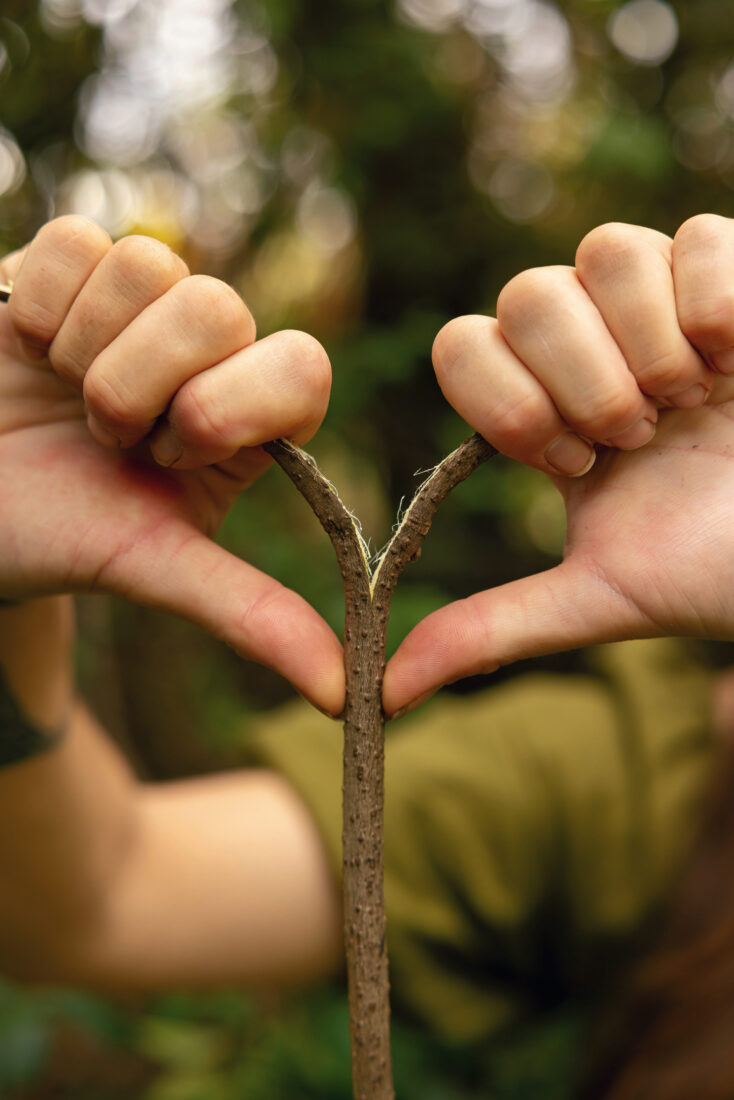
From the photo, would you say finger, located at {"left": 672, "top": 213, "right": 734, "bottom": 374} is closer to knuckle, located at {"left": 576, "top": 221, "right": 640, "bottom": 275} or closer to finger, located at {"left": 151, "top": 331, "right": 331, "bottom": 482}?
knuckle, located at {"left": 576, "top": 221, "right": 640, "bottom": 275}

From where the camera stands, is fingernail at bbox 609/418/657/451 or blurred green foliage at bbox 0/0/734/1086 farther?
blurred green foliage at bbox 0/0/734/1086

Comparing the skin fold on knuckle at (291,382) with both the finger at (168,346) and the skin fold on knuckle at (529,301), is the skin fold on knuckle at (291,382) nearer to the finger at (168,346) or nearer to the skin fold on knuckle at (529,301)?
the finger at (168,346)

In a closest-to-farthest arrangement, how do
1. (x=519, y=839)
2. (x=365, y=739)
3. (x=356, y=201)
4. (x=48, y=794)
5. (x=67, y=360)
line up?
(x=365, y=739)
(x=67, y=360)
(x=48, y=794)
(x=519, y=839)
(x=356, y=201)

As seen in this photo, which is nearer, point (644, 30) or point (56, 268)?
point (56, 268)

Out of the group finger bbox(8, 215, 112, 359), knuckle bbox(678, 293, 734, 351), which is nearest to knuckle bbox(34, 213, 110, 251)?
finger bbox(8, 215, 112, 359)

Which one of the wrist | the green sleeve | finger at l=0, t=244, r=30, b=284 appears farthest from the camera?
the green sleeve

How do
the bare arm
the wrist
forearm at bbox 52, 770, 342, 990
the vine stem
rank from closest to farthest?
1. the vine stem
2. the wrist
3. the bare arm
4. forearm at bbox 52, 770, 342, 990

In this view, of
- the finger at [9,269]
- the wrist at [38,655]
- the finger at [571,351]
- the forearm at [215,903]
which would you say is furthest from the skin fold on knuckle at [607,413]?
the forearm at [215,903]

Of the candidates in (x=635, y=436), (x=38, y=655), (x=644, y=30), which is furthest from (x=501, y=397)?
(x=644, y=30)

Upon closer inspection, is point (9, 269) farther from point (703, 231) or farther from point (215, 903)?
point (215, 903)
